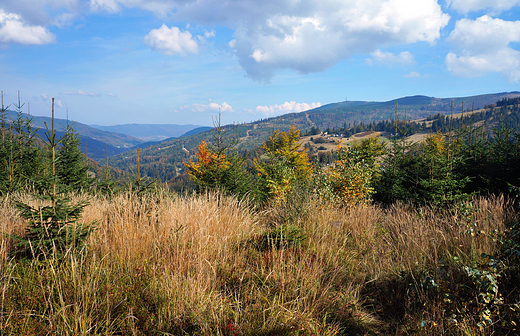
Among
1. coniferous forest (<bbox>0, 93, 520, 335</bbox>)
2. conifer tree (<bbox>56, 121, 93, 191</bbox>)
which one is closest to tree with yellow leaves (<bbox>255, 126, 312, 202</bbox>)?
coniferous forest (<bbox>0, 93, 520, 335</bbox>)

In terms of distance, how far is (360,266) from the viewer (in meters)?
4.24

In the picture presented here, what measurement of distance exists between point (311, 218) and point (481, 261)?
9.56 ft

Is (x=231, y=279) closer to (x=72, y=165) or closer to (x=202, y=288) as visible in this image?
(x=202, y=288)

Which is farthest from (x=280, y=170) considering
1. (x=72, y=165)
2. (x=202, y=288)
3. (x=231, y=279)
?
(x=72, y=165)

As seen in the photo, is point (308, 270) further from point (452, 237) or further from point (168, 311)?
point (452, 237)

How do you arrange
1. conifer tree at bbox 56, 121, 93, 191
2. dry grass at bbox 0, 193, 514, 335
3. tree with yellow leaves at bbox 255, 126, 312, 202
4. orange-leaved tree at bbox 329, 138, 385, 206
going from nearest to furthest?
dry grass at bbox 0, 193, 514, 335
orange-leaved tree at bbox 329, 138, 385, 206
tree with yellow leaves at bbox 255, 126, 312, 202
conifer tree at bbox 56, 121, 93, 191

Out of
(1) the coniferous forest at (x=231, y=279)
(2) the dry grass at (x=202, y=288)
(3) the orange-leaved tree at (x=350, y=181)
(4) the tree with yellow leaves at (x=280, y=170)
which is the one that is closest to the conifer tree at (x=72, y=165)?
(4) the tree with yellow leaves at (x=280, y=170)

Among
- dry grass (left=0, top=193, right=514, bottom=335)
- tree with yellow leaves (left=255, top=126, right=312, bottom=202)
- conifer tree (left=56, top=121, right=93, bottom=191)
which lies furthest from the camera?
conifer tree (left=56, top=121, right=93, bottom=191)

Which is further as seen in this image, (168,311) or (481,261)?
(481,261)

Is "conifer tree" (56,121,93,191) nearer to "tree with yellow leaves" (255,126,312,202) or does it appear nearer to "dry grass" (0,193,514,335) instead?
"tree with yellow leaves" (255,126,312,202)

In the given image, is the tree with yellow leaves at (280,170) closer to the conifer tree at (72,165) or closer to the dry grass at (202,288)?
the dry grass at (202,288)

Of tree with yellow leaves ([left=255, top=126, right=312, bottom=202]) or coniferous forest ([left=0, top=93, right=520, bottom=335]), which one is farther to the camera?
tree with yellow leaves ([left=255, top=126, right=312, bottom=202])

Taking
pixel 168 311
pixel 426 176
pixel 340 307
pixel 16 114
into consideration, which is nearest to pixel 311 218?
pixel 340 307

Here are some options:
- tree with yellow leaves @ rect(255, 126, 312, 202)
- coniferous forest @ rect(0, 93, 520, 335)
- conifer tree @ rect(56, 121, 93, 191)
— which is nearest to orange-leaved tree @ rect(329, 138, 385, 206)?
tree with yellow leaves @ rect(255, 126, 312, 202)
